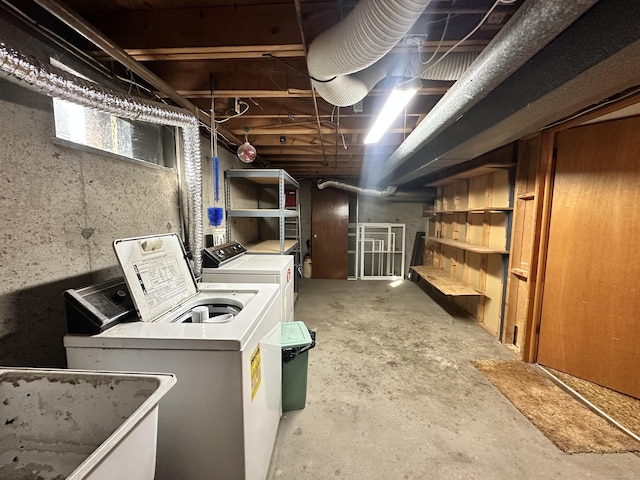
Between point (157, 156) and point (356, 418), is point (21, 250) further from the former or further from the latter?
point (356, 418)

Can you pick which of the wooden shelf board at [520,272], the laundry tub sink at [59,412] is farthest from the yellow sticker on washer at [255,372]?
the wooden shelf board at [520,272]

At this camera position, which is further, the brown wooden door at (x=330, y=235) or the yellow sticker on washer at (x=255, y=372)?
the brown wooden door at (x=330, y=235)

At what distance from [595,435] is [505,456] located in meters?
0.65

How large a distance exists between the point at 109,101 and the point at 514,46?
162cm

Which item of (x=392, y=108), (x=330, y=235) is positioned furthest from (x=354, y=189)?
(x=392, y=108)

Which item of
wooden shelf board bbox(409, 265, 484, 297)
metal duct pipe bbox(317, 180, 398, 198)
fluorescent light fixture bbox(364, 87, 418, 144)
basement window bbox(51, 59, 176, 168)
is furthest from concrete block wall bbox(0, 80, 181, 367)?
metal duct pipe bbox(317, 180, 398, 198)

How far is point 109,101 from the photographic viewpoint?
3.72ft

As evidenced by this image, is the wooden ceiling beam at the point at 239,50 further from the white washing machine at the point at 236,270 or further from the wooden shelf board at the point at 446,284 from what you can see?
the wooden shelf board at the point at 446,284

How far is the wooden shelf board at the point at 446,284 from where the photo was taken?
3278 mm

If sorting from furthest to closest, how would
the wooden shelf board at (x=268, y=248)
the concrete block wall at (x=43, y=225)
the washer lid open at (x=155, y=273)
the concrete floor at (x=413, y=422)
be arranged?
the wooden shelf board at (x=268, y=248) < the concrete floor at (x=413, y=422) < the washer lid open at (x=155, y=273) < the concrete block wall at (x=43, y=225)

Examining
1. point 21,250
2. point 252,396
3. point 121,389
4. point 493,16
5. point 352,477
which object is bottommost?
point 352,477

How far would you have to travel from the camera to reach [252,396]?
40.3 inches

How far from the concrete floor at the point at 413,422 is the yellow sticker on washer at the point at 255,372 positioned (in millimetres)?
700

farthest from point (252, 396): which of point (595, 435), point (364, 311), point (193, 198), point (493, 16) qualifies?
point (364, 311)
